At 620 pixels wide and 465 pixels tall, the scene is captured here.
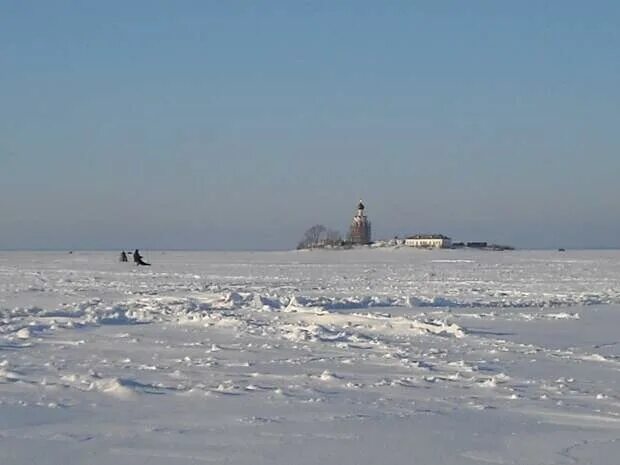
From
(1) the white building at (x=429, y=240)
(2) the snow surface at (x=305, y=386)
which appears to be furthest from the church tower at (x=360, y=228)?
(2) the snow surface at (x=305, y=386)

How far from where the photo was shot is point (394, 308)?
50.6 ft

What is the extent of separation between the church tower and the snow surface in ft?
323

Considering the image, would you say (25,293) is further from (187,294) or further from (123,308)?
(123,308)

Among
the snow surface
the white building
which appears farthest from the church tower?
the snow surface

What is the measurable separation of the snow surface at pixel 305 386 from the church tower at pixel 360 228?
98596 millimetres

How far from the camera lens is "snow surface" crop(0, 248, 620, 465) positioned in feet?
16.7

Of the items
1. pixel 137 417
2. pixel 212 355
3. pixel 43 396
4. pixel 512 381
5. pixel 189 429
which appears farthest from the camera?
pixel 212 355

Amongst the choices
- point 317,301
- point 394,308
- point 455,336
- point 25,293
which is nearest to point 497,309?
point 394,308

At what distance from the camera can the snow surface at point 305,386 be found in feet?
16.7

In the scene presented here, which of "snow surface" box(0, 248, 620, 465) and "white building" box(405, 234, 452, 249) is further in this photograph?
"white building" box(405, 234, 452, 249)

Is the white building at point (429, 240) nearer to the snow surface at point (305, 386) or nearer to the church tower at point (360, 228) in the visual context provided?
the church tower at point (360, 228)

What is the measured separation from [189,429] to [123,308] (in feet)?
30.1

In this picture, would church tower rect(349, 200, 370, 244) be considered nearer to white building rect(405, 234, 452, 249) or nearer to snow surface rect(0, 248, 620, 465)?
white building rect(405, 234, 452, 249)

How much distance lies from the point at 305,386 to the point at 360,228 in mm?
107120
